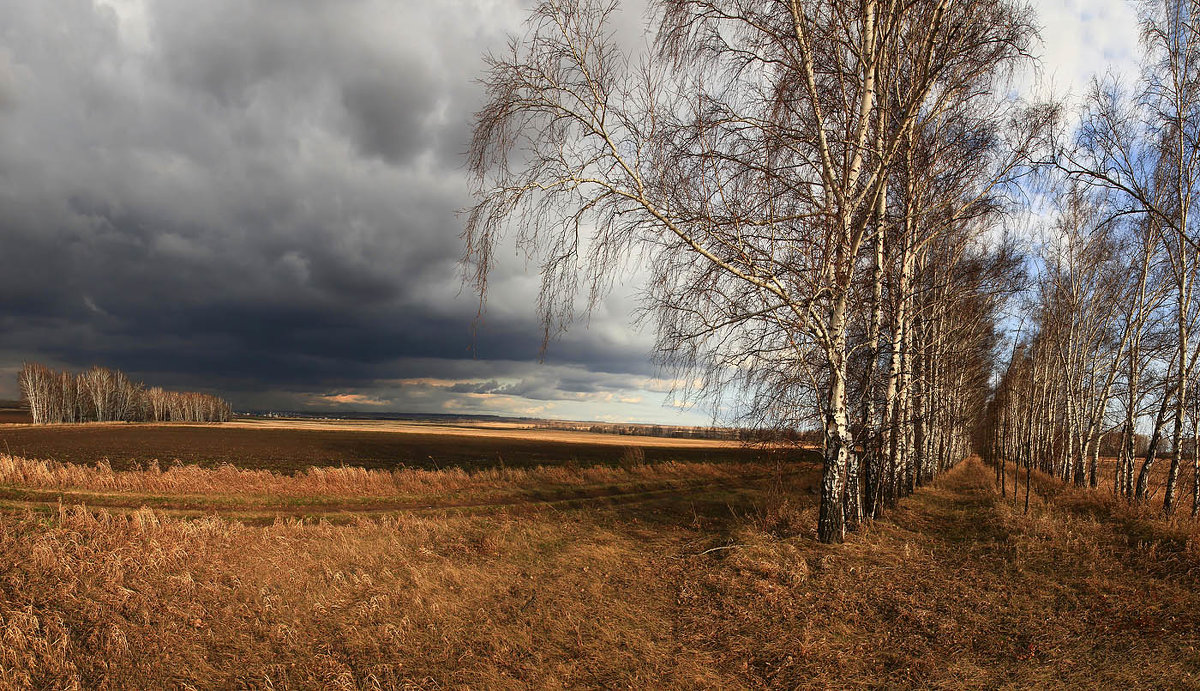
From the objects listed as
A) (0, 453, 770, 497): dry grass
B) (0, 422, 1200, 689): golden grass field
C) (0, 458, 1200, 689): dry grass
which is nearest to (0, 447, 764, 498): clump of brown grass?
(0, 453, 770, 497): dry grass

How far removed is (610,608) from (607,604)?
0.44 feet

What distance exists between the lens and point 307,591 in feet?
24.0

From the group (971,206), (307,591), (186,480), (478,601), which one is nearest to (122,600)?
(307,591)

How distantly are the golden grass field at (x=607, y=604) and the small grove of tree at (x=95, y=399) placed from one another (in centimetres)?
12086

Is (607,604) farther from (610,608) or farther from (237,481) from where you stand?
(237,481)

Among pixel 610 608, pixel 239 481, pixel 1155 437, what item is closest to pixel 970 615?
pixel 610 608

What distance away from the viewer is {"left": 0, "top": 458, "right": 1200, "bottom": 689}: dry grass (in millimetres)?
5176

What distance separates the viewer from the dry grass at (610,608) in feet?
17.0

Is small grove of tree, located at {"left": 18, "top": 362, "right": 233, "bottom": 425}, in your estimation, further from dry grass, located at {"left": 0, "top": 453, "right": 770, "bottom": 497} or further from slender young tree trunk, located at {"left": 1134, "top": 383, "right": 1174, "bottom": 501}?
slender young tree trunk, located at {"left": 1134, "top": 383, "right": 1174, "bottom": 501}

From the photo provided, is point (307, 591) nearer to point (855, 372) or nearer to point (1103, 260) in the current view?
point (855, 372)

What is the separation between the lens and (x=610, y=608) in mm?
6688

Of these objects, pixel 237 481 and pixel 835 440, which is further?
pixel 237 481

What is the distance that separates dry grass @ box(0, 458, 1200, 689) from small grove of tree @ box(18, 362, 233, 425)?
399 feet

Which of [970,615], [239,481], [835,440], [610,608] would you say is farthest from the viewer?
[239,481]
